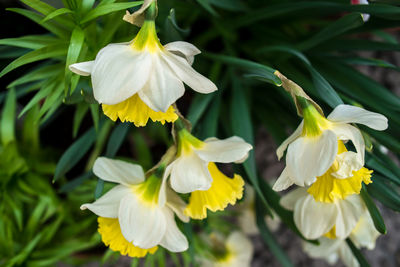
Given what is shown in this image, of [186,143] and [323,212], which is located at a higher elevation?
[186,143]

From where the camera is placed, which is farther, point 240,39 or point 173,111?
point 240,39

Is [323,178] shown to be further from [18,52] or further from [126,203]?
[18,52]

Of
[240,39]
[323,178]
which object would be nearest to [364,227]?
[323,178]

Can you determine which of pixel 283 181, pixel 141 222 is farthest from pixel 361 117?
pixel 141 222

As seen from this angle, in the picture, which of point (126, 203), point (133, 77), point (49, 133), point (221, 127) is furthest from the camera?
point (49, 133)

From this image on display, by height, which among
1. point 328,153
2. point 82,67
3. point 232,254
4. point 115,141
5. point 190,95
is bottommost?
point 232,254

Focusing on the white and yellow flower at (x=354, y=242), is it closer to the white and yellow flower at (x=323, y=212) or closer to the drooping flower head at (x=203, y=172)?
the white and yellow flower at (x=323, y=212)

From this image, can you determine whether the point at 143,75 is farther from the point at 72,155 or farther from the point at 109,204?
the point at 72,155
